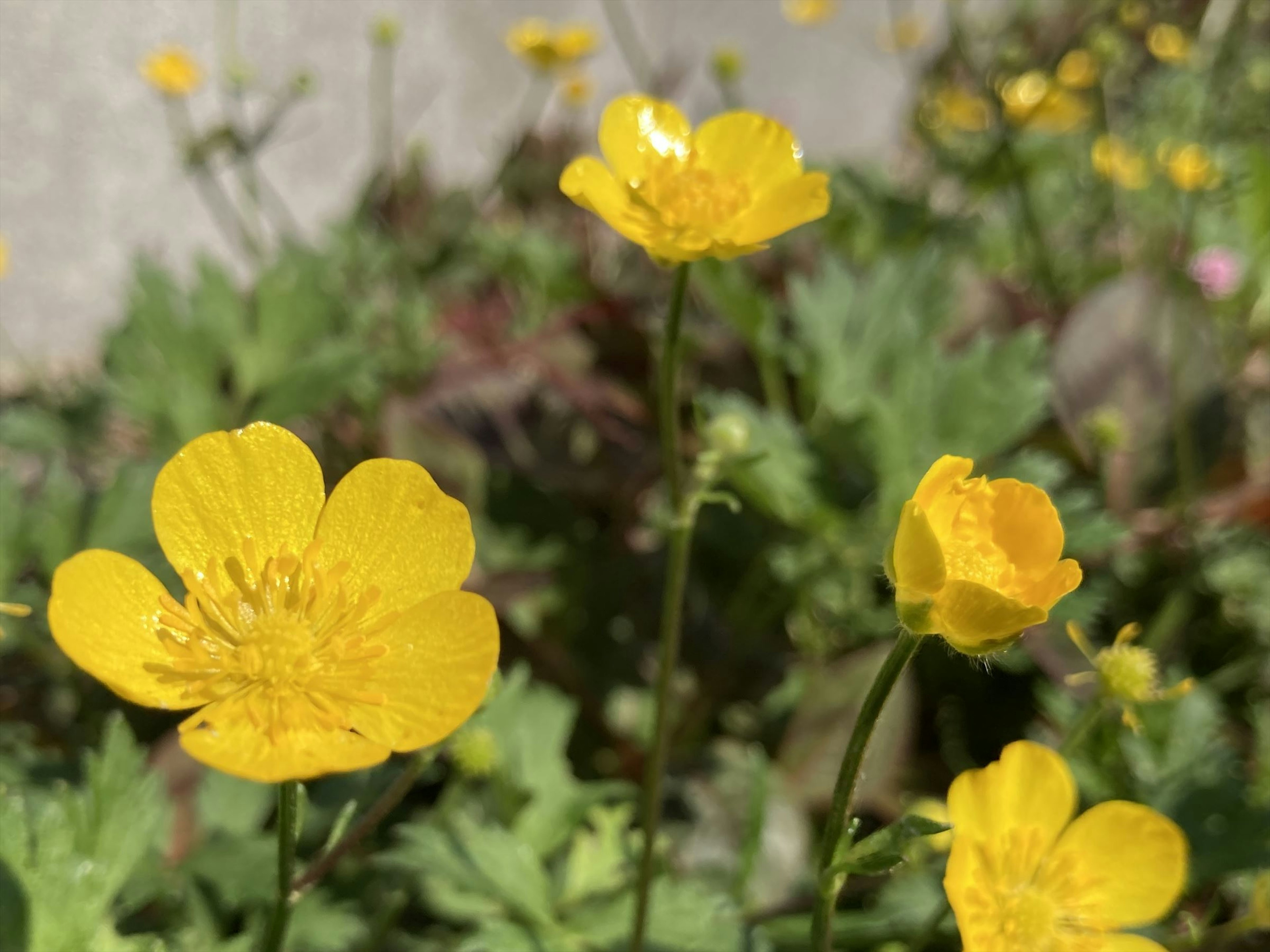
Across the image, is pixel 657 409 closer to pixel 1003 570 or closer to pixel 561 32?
pixel 1003 570

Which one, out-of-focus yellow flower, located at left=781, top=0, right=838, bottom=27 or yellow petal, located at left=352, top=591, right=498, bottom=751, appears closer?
yellow petal, located at left=352, top=591, right=498, bottom=751

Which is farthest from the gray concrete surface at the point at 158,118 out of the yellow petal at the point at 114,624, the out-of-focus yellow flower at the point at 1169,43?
the out-of-focus yellow flower at the point at 1169,43

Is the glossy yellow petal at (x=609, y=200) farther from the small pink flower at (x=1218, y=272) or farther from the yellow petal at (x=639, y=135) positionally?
the small pink flower at (x=1218, y=272)

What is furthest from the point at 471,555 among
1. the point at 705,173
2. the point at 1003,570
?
the point at 705,173

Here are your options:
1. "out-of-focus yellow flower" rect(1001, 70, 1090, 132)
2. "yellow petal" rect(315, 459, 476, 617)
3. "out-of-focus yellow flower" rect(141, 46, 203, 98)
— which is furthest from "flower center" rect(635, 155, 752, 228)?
"out-of-focus yellow flower" rect(141, 46, 203, 98)

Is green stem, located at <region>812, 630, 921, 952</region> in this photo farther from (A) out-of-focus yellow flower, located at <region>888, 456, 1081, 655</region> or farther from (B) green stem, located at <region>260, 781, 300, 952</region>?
(B) green stem, located at <region>260, 781, 300, 952</region>
